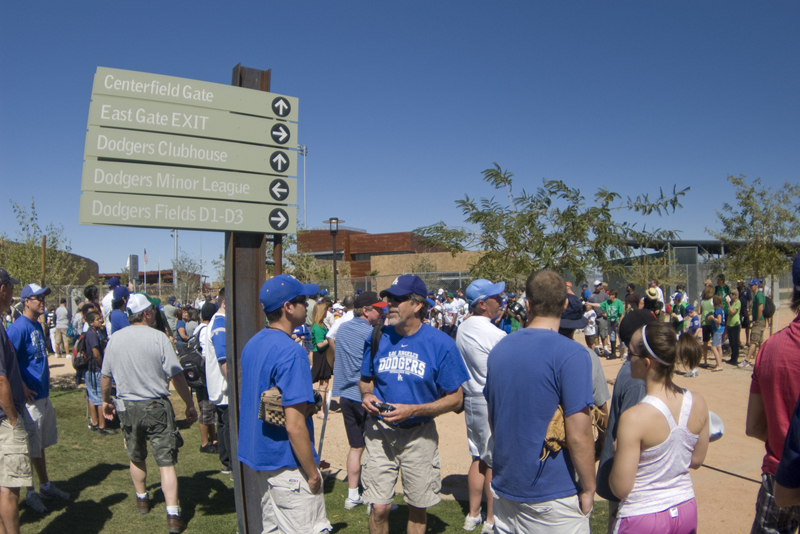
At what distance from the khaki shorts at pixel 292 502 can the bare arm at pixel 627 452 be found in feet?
4.96

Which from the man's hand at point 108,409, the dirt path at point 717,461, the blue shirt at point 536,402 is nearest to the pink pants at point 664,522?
the blue shirt at point 536,402

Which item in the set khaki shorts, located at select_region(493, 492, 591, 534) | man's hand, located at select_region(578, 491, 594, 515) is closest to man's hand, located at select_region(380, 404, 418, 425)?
khaki shorts, located at select_region(493, 492, 591, 534)

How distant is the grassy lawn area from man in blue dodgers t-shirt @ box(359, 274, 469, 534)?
115cm

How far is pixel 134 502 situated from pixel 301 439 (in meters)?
3.63

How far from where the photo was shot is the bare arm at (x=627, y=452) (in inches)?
93.2

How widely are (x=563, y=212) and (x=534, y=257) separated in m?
0.70

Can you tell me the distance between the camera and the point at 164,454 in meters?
4.53

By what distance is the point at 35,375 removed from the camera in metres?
4.87

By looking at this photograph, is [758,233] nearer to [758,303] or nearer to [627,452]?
[758,303]

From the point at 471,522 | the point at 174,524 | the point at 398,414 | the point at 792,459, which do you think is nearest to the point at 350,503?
the point at 471,522

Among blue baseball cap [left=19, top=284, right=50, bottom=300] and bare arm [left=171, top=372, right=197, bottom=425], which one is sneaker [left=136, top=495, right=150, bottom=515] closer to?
bare arm [left=171, top=372, right=197, bottom=425]

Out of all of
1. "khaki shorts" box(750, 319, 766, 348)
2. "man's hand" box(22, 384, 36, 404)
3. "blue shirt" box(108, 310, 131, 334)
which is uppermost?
"blue shirt" box(108, 310, 131, 334)

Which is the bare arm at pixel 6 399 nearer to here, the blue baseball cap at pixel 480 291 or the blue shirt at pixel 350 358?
the blue shirt at pixel 350 358

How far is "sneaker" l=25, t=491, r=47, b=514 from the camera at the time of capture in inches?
196
